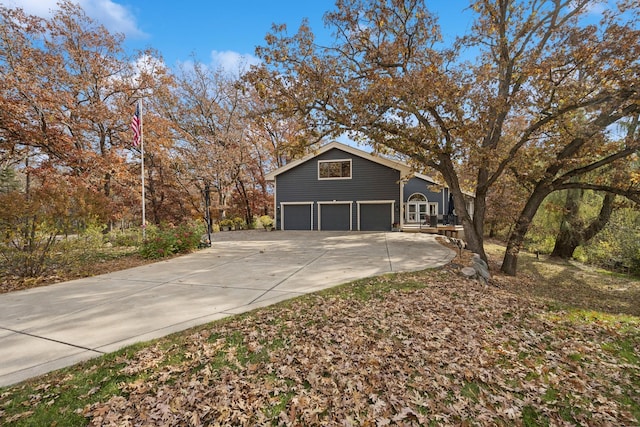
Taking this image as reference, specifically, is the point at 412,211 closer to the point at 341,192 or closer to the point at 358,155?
the point at 341,192

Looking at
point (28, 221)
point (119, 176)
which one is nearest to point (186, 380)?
point (28, 221)

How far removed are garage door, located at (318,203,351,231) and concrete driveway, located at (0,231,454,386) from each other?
28.0 ft

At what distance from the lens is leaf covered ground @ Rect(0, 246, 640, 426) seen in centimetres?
221

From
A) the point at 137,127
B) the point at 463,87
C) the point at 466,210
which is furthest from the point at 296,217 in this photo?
the point at 463,87

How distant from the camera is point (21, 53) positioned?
11.8 m

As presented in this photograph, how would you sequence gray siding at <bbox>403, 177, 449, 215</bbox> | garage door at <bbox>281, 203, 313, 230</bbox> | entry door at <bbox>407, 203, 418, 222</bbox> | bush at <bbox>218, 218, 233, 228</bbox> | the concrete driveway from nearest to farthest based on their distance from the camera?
1. the concrete driveway
2. garage door at <bbox>281, 203, 313, 230</bbox>
3. gray siding at <bbox>403, 177, 449, 215</bbox>
4. entry door at <bbox>407, 203, 418, 222</bbox>
5. bush at <bbox>218, 218, 233, 228</bbox>

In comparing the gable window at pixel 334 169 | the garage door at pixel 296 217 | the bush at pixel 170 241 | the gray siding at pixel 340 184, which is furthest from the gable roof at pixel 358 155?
the bush at pixel 170 241

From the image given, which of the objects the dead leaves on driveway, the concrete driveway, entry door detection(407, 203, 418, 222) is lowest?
the dead leaves on driveway

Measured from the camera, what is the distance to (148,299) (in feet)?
15.3

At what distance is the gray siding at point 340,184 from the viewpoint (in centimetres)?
1656

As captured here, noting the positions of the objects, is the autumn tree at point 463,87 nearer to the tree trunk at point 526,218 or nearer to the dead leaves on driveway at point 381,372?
the tree trunk at point 526,218

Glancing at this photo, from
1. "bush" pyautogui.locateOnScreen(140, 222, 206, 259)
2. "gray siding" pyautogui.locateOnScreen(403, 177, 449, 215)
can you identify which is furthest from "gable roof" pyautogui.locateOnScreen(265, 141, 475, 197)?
"bush" pyautogui.locateOnScreen(140, 222, 206, 259)

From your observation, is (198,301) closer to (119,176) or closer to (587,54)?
(587,54)

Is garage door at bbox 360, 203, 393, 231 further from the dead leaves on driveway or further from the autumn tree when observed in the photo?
the dead leaves on driveway
